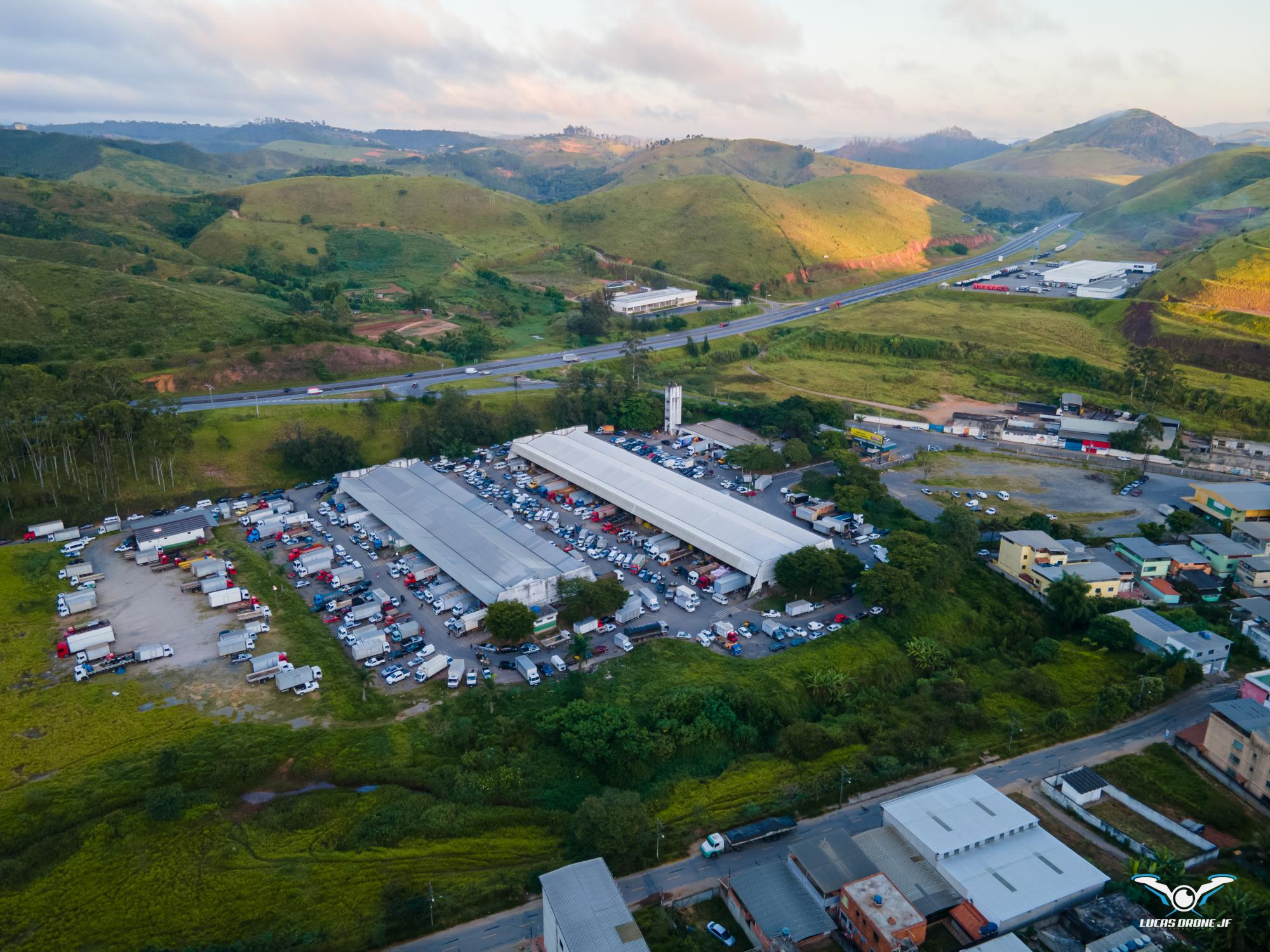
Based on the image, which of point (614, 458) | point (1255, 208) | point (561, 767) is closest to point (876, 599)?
point (561, 767)

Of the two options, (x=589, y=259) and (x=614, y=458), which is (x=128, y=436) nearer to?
(x=614, y=458)

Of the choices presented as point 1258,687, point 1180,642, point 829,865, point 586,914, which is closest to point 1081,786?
point 1258,687

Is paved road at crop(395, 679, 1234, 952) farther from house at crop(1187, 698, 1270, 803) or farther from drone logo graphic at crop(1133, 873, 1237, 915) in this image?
drone logo graphic at crop(1133, 873, 1237, 915)

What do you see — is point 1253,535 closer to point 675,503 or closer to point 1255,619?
point 1255,619

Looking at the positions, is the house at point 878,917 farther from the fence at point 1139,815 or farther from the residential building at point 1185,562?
the residential building at point 1185,562

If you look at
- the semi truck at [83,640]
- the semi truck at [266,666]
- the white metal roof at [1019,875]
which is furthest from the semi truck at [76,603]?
the white metal roof at [1019,875]
